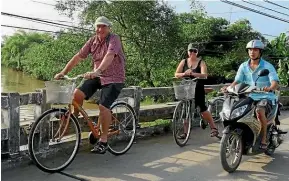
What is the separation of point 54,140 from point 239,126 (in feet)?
7.96

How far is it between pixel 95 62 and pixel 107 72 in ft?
0.87

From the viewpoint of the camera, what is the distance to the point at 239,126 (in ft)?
16.0

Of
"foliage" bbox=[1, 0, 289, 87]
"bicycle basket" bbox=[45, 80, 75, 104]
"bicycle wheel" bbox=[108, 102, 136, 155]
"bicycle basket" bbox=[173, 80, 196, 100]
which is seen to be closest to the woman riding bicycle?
"bicycle basket" bbox=[173, 80, 196, 100]

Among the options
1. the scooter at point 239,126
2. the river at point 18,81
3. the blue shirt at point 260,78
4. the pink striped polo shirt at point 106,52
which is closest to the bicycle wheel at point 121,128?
the pink striped polo shirt at point 106,52

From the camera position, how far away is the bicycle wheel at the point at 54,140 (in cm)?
435

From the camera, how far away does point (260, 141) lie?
5.09m

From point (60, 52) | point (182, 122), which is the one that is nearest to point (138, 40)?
point (60, 52)

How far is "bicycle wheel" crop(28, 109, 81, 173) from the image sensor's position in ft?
14.3

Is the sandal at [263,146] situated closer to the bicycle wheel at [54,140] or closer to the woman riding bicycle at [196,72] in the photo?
the woman riding bicycle at [196,72]

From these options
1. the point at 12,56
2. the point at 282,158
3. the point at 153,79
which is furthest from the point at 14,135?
the point at 12,56

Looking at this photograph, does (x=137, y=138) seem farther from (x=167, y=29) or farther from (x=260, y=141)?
(x=167, y=29)

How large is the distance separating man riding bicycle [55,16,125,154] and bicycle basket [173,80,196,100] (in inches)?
45.3

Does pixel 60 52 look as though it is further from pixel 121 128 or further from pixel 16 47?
pixel 16 47

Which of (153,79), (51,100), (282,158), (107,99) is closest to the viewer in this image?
(51,100)
